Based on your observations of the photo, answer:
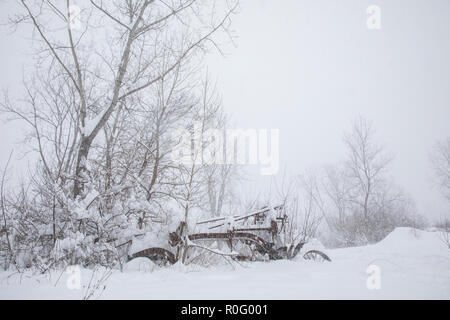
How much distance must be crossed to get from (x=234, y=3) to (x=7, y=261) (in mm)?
8058

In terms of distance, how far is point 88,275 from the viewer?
2766 millimetres

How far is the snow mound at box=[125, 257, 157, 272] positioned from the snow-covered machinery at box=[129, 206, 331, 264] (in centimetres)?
19

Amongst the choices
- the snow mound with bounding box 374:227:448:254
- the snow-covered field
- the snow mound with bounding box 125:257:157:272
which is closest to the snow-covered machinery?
the snow mound with bounding box 125:257:157:272

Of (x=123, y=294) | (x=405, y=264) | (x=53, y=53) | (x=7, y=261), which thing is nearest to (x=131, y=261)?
(x=123, y=294)

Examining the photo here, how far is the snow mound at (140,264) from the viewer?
3.42 meters

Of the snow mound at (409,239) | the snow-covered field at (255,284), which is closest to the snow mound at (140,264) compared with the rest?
the snow-covered field at (255,284)

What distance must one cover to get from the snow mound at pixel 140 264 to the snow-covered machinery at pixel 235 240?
0.64 feet

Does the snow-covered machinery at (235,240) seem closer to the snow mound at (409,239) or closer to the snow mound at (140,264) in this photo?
the snow mound at (140,264)

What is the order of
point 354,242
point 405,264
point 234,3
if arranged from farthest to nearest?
point 354,242, point 234,3, point 405,264

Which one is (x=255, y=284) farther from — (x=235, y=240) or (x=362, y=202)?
(x=362, y=202)

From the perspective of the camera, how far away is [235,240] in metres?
4.22

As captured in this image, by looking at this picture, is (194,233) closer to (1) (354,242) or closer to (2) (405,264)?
(2) (405,264)

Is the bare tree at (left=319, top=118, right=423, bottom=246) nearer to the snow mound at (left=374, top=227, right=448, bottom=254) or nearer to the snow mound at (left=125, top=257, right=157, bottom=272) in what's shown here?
the snow mound at (left=374, top=227, right=448, bottom=254)

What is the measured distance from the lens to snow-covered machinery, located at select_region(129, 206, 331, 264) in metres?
3.75
